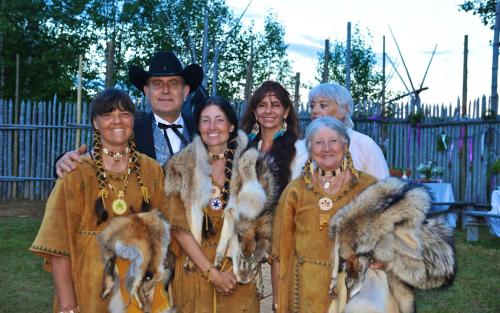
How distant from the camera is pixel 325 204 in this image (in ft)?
9.67

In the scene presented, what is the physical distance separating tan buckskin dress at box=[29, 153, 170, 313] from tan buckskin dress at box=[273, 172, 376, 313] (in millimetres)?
827

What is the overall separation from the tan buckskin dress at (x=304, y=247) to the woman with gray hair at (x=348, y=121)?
537 mm

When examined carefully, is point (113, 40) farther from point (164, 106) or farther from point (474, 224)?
point (164, 106)

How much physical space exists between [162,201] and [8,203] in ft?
34.1

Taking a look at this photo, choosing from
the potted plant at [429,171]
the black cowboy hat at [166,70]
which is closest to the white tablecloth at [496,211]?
the potted plant at [429,171]

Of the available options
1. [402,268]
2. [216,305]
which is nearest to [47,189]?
[216,305]

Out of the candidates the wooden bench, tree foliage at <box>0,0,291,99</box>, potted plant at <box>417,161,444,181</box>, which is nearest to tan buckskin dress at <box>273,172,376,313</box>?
the wooden bench

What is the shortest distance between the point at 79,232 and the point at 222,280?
804 mm

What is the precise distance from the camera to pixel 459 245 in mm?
8672

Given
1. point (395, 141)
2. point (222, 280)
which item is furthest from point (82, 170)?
point (395, 141)

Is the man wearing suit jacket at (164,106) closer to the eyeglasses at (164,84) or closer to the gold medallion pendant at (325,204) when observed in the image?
the eyeglasses at (164,84)

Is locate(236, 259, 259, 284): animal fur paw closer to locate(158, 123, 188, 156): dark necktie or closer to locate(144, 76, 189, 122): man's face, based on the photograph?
locate(158, 123, 188, 156): dark necktie

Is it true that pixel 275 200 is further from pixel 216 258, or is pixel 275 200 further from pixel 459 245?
pixel 459 245

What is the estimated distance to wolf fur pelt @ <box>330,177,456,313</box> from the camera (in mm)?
2717
